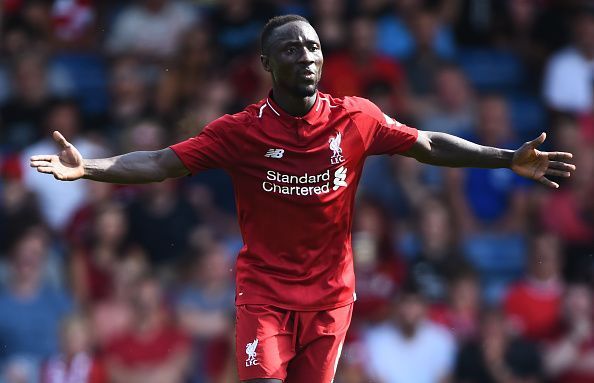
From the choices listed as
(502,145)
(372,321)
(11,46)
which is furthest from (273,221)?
(11,46)

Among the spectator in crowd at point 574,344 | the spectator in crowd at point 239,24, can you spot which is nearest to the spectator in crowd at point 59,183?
the spectator in crowd at point 239,24

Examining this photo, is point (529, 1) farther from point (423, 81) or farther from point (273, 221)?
point (273, 221)

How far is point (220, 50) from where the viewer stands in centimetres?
1339

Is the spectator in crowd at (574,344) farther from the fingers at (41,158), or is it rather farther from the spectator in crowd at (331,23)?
the fingers at (41,158)

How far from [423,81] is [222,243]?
2.66m

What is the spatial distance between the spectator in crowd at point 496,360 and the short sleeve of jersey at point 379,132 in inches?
170

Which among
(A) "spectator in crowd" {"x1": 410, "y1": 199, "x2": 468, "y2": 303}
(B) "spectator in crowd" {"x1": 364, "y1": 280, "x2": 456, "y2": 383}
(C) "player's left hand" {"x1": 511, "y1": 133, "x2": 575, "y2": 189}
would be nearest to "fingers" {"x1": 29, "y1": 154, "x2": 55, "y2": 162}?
(C) "player's left hand" {"x1": 511, "y1": 133, "x2": 575, "y2": 189}

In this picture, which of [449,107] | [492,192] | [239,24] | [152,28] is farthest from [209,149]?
[152,28]

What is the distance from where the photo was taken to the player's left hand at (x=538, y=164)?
759 cm

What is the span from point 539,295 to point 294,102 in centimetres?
526

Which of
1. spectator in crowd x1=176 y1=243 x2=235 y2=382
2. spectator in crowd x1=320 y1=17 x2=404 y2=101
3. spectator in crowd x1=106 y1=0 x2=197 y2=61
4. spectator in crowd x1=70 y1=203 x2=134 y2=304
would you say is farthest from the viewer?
spectator in crowd x1=106 y1=0 x2=197 y2=61

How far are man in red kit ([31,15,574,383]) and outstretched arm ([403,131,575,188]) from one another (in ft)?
1.32

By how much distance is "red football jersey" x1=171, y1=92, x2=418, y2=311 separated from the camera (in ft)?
23.5

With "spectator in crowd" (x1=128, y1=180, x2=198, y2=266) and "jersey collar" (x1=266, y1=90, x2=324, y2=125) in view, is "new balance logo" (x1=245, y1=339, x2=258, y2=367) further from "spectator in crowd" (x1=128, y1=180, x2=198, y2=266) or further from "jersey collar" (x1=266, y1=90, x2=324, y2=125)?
"spectator in crowd" (x1=128, y1=180, x2=198, y2=266)
